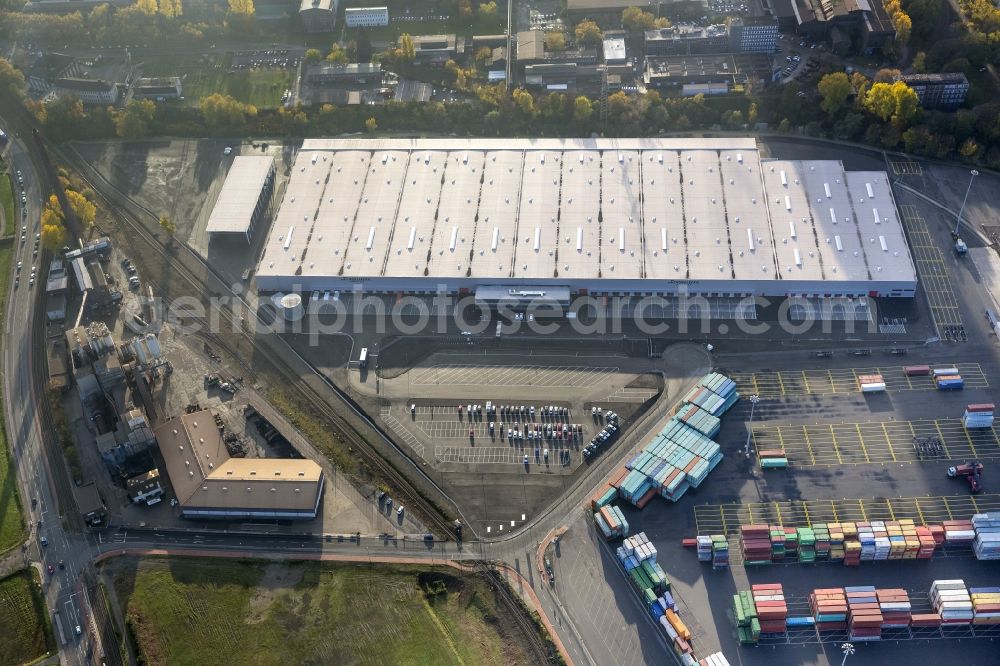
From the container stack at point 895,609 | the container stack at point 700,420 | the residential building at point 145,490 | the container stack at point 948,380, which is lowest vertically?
the residential building at point 145,490

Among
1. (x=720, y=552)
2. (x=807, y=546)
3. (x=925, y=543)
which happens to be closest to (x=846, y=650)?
(x=807, y=546)

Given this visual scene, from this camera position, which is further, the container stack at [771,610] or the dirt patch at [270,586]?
the dirt patch at [270,586]

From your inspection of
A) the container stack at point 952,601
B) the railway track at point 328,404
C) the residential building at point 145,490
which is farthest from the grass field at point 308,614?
the container stack at point 952,601

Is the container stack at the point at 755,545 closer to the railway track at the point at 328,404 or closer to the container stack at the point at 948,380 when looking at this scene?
the railway track at the point at 328,404

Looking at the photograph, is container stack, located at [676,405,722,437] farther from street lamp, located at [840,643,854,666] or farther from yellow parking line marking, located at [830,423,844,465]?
street lamp, located at [840,643,854,666]

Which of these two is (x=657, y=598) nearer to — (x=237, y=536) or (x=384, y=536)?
(x=384, y=536)

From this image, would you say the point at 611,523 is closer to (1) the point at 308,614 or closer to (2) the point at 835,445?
(2) the point at 835,445
